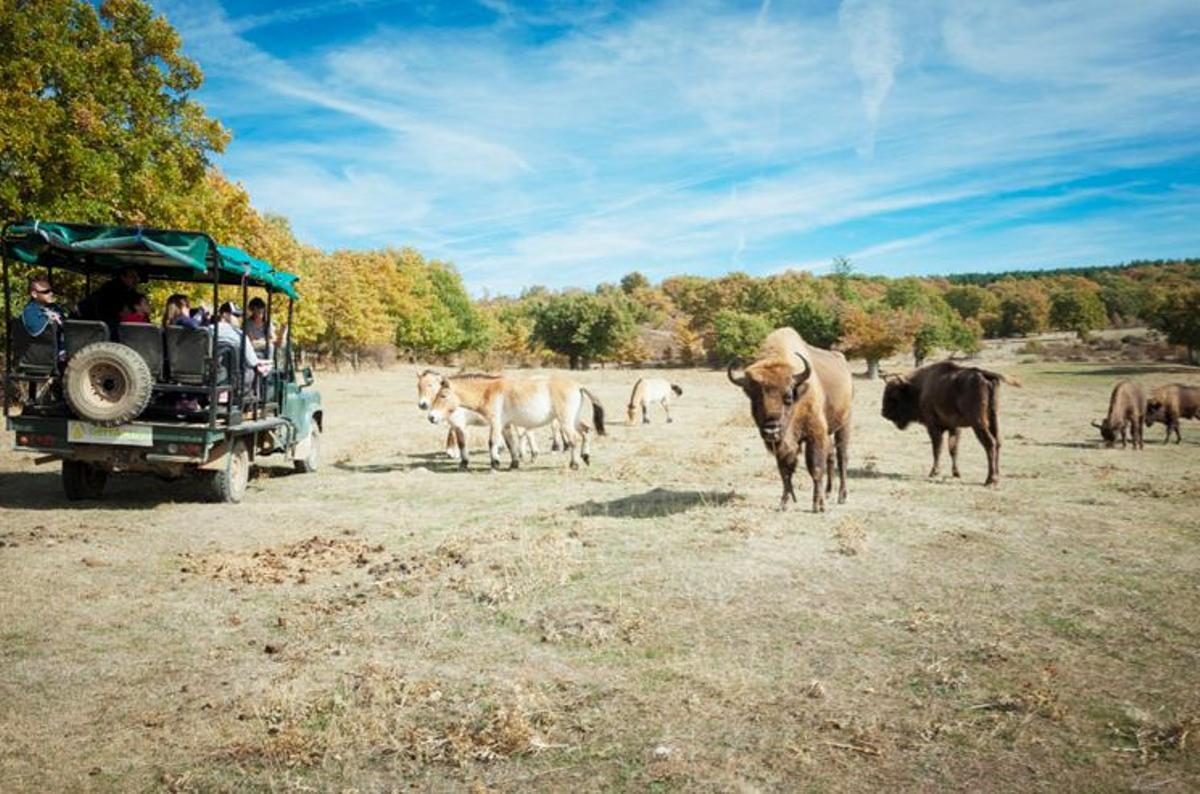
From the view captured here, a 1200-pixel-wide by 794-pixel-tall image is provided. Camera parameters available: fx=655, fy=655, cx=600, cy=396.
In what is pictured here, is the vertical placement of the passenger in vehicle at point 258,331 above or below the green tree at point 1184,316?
below

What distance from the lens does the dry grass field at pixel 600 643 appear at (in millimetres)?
3779

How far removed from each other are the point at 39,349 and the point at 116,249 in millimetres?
1904

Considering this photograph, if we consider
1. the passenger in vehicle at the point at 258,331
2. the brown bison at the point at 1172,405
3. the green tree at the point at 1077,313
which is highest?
the green tree at the point at 1077,313

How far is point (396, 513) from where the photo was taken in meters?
10.3

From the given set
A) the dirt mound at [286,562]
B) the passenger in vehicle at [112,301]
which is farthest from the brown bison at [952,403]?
the passenger in vehicle at [112,301]

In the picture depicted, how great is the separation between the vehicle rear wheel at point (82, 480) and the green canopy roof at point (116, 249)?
10.8 feet

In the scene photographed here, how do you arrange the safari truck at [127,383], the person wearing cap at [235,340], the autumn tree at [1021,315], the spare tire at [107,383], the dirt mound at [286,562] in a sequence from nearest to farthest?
the dirt mound at [286,562], the spare tire at [107,383], the safari truck at [127,383], the person wearing cap at [235,340], the autumn tree at [1021,315]

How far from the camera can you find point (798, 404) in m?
9.73

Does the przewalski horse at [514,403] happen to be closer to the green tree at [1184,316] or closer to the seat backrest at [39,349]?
the seat backrest at [39,349]

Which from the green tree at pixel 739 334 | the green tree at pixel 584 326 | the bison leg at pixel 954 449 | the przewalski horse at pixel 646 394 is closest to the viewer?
the bison leg at pixel 954 449

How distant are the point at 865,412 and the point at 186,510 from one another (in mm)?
28070

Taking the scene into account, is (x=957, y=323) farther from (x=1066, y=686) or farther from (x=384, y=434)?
(x=1066, y=686)

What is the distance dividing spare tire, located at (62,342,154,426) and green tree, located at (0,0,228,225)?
10.3 metres

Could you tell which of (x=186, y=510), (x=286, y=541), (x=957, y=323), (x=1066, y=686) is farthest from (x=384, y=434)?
(x=957, y=323)
